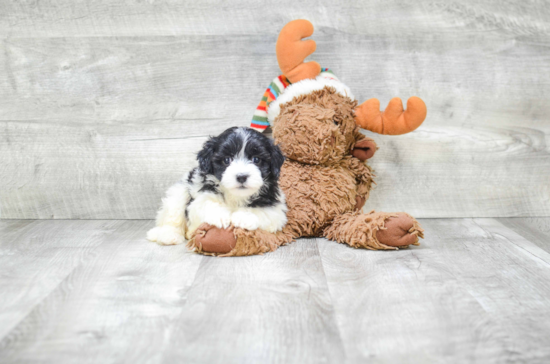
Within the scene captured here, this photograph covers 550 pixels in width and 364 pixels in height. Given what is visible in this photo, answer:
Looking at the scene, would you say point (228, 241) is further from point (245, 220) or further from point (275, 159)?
point (275, 159)

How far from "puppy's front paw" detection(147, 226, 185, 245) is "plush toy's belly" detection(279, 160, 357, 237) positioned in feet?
1.38

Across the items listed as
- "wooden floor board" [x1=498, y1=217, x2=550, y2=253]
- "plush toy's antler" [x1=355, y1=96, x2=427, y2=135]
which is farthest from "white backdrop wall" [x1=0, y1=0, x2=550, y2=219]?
"plush toy's antler" [x1=355, y1=96, x2=427, y2=135]

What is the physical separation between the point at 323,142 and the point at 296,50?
0.39 metres

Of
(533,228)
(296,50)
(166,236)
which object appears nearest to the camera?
(166,236)

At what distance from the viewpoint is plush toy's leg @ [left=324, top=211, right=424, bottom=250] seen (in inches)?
65.2

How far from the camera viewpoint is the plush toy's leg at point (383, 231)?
65.2 inches

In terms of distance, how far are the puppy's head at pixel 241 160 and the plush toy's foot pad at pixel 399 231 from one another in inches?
17.0

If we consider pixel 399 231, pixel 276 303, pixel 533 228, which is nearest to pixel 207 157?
pixel 276 303

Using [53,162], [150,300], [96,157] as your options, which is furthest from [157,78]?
[150,300]

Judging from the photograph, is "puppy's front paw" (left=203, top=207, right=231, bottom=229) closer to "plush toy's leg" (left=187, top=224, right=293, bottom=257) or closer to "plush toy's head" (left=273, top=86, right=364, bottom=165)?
"plush toy's leg" (left=187, top=224, right=293, bottom=257)

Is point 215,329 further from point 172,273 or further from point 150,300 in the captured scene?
point 172,273

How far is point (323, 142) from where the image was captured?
5.89ft

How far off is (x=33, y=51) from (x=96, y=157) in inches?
21.2

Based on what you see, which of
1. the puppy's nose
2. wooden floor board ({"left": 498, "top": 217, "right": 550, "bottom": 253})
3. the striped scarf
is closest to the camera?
the puppy's nose
